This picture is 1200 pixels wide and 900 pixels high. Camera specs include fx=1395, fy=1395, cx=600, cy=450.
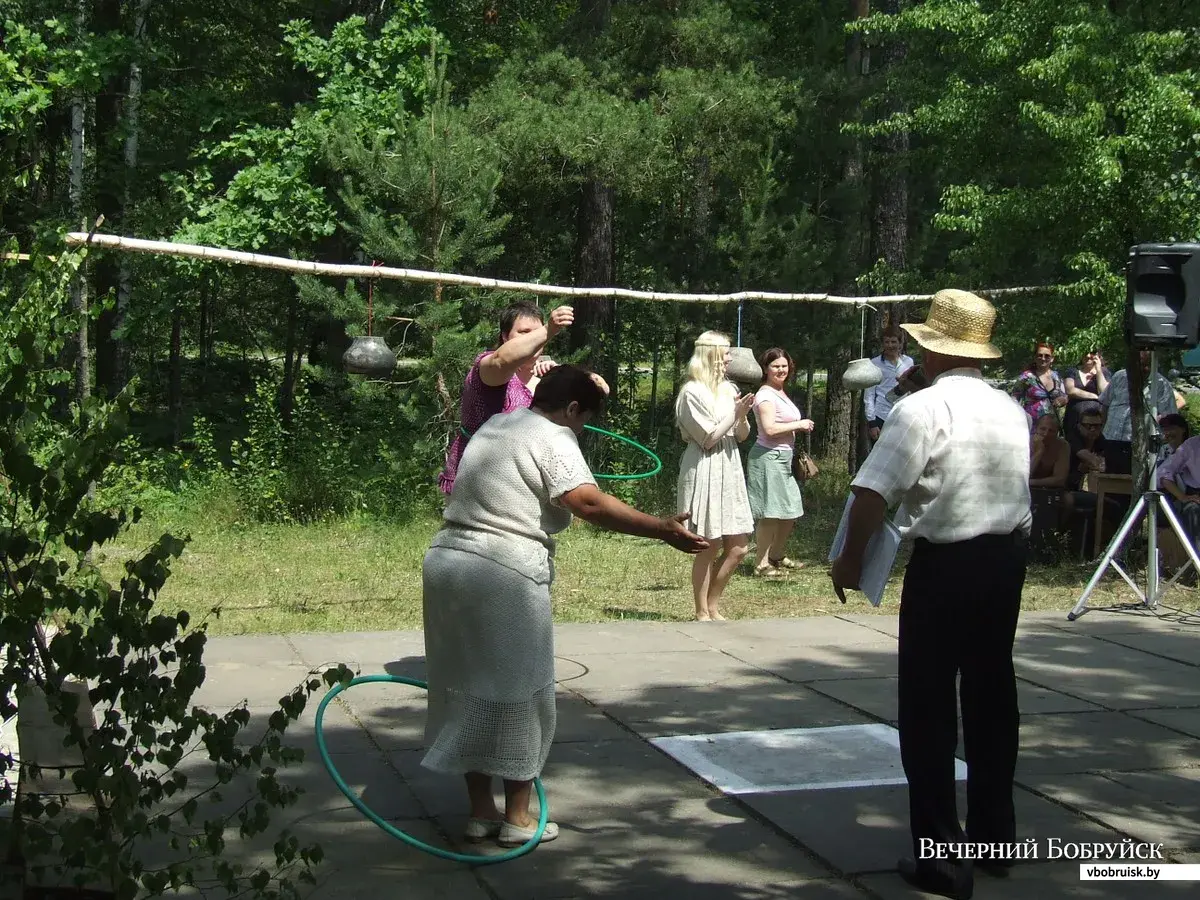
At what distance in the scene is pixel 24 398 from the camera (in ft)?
11.8

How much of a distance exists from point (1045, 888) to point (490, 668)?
196 centimetres

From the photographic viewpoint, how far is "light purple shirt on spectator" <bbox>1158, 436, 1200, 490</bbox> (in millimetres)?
11422

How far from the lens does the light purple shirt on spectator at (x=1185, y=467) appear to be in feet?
37.5

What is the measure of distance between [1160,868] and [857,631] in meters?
4.39

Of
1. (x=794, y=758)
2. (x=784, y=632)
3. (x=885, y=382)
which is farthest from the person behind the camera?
(x=885, y=382)

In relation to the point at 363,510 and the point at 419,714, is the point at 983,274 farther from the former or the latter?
the point at 419,714

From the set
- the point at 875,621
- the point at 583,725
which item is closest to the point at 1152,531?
the point at 875,621

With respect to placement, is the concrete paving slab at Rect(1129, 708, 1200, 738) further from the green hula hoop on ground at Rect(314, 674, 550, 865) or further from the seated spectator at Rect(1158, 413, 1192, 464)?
the seated spectator at Rect(1158, 413, 1192, 464)

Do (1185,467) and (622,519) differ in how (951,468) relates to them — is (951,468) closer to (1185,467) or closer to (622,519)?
(622,519)

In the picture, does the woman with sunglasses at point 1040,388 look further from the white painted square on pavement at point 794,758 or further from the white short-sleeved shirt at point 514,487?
the white short-sleeved shirt at point 514,487

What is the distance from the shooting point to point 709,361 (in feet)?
30.7

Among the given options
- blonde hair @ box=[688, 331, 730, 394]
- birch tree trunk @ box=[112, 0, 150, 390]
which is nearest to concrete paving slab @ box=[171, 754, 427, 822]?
blonde hair @ box=[688, 331, 730, 394]

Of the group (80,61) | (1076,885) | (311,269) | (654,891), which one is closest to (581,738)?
(654,891)

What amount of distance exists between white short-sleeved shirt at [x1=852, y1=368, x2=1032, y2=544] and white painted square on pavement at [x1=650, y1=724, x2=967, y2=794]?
164 centimetres
